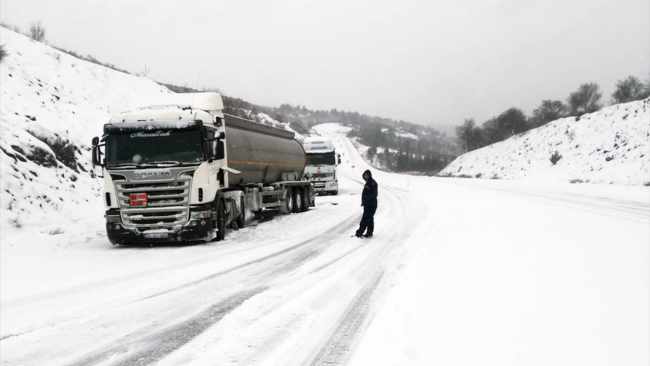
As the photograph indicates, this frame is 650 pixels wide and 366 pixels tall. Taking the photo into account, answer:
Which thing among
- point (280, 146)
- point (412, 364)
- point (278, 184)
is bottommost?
point (412, 364)

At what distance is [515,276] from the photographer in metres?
6.42

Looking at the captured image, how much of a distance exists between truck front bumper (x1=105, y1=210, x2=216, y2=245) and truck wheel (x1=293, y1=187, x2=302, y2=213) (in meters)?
8.07

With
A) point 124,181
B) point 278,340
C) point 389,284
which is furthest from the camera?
point 124,181

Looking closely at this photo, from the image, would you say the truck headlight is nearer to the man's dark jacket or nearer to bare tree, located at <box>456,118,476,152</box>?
the man's dark jacket

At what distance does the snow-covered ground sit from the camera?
387cm

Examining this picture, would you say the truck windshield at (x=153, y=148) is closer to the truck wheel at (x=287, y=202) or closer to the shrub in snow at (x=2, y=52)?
the truck wheel at (x=287, y=202)

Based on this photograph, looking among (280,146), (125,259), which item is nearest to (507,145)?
(280,146)

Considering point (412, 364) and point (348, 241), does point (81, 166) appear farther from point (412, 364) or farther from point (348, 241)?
point (412, 364)

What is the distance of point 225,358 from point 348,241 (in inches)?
265

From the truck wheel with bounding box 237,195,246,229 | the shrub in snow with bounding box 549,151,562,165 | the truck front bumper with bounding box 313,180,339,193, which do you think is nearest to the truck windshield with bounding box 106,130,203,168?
the truck wheel with bounding box 237,195,246,229

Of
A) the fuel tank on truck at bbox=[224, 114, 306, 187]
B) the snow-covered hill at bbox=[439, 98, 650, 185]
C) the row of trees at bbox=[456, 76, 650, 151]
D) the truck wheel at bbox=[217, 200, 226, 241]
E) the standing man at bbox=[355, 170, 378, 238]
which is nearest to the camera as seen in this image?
the truck wheel at bbox=[217, 200, 226, 241]

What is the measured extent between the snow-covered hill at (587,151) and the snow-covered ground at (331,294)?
22381mm

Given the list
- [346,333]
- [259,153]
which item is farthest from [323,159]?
[346,333]

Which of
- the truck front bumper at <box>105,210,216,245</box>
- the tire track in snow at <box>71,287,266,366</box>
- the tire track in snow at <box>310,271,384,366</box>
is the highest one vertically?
the truck front bumper at <box>105,210,216,245</box>
